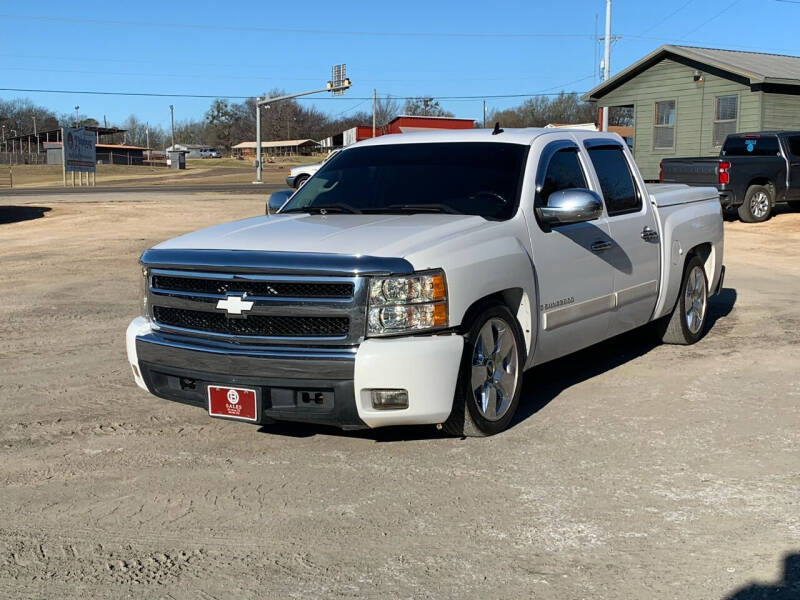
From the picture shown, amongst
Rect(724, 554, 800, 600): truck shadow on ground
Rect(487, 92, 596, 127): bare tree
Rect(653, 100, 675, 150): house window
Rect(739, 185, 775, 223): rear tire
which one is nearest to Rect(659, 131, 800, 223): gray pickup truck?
Rect(739, 185, 775, 223): rear tire

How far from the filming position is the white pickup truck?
469 cm

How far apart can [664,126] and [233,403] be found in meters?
26.3

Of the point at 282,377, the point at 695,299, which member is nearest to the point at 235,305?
the point at 282,377

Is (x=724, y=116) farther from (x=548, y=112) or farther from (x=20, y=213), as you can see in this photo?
(x=548, y=112)

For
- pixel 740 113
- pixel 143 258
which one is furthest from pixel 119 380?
pixel 740 113

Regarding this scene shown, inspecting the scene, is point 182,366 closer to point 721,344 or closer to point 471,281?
point 471,281

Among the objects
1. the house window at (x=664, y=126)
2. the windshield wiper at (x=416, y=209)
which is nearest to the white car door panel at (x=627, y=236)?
the windshield wiper at (x=416, y=209)

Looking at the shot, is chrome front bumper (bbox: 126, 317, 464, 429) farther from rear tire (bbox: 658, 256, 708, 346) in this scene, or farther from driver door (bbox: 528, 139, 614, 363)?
rear tire (bbox: 658, 256, 708, 346)

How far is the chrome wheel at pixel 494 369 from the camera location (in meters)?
5.13

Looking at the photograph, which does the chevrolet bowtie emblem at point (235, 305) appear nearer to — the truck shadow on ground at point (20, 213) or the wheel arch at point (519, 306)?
the wheel arch at point (519, 306)

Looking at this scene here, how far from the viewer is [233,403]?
15.9 ft

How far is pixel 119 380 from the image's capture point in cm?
679

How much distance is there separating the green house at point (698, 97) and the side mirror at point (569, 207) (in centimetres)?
2114

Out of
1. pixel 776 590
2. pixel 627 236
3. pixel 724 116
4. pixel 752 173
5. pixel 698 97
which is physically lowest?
pixel 776 590
